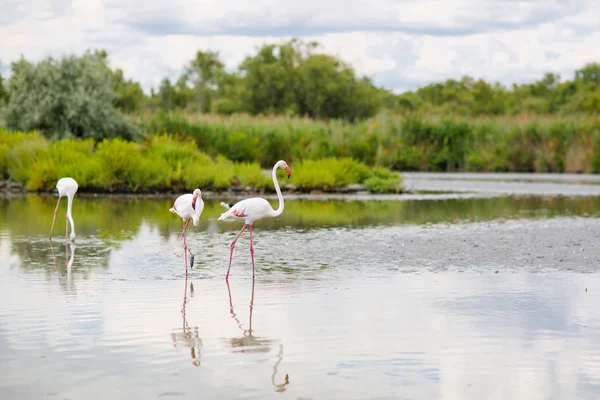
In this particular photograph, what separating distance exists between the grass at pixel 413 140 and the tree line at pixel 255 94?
292 centimetres

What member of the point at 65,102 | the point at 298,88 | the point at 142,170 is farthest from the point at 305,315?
the point at 298,88

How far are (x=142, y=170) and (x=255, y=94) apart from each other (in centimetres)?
4049

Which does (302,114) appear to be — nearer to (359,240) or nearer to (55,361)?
(359,240)

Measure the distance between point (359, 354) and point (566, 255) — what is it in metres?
6.76

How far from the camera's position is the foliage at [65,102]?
107ft

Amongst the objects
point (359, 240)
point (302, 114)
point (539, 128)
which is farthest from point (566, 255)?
point (302, 114)

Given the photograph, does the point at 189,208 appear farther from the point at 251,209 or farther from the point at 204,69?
the point at 204,69

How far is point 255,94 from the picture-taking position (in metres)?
66.2

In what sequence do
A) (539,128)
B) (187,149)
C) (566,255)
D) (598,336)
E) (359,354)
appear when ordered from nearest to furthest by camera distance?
(359,354), (598,336), (566,255), (187,149), (539,128)

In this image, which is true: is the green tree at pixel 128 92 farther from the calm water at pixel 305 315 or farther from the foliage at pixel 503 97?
the calm water at pixel 305 315

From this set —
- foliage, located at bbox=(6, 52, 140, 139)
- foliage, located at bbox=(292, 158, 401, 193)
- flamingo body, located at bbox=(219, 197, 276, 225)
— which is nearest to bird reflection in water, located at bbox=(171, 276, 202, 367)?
flamingo body, located at bbox=(219, 197, 276, 225)

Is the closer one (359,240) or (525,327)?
(525,327)

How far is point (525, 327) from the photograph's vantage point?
8016mm

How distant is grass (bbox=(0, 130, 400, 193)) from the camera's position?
26109mm
